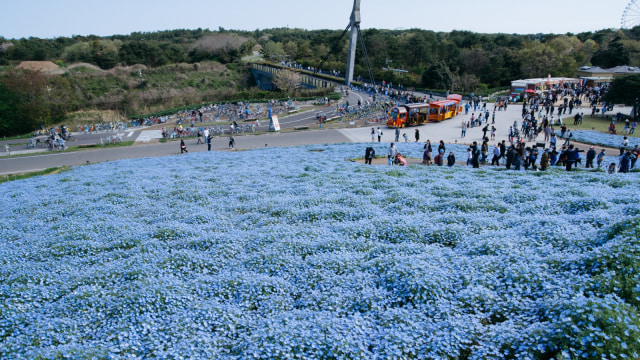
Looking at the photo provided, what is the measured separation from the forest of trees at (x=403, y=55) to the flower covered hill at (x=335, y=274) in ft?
200

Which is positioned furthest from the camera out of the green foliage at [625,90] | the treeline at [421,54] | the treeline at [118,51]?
the treeline at [118,51]

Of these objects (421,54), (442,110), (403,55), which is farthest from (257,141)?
(403,55)

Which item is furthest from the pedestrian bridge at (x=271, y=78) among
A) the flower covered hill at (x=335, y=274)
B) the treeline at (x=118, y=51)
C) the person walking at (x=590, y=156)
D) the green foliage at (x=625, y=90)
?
the flower covered hill at (x=335, y=274)

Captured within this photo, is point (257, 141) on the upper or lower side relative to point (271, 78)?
lower

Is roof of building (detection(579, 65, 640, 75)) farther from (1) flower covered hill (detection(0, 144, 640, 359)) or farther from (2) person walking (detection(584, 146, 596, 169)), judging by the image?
(1) flower covered hill (detection(0, 144, 640, 359))

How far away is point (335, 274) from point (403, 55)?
104902 millimetres

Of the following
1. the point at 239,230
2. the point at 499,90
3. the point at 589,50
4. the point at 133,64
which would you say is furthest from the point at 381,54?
the point at 239,230

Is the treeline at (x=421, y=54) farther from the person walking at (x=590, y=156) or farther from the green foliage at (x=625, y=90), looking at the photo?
the person walking at (x=590, y=156)

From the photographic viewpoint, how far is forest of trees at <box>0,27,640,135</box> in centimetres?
7544

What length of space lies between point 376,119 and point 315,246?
38.9m

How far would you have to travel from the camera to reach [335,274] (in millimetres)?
8703

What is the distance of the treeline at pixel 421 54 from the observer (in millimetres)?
79250

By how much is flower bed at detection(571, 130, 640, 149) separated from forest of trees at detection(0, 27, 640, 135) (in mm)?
41634

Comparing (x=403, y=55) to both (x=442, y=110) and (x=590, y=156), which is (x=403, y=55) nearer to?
(x=442, y=110)
